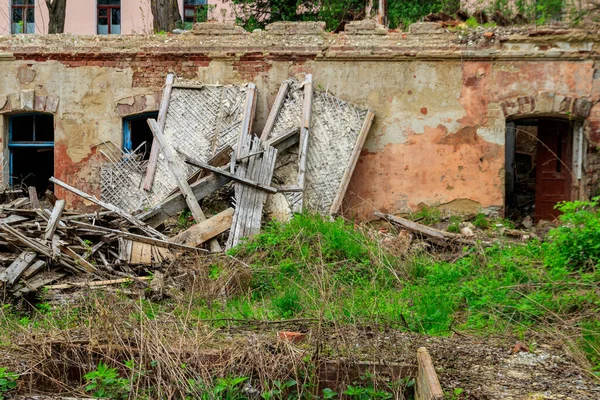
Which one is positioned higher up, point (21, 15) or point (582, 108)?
point (21, 15)

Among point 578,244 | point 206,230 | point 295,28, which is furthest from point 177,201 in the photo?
point 578,244

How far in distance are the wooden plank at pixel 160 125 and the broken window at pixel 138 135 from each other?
2.15 feet

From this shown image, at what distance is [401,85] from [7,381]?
8.48m

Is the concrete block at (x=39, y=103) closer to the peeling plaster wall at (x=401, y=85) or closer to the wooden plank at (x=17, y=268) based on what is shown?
the peeling plaster wall at (x=401, y=85)

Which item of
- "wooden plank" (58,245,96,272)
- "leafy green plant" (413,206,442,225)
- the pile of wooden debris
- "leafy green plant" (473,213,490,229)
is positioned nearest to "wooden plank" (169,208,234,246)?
the pile of wooden debris

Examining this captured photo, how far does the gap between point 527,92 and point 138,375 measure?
880cm

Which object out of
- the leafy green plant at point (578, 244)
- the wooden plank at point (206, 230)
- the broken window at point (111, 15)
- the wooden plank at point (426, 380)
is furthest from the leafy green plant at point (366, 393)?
the broken window at point (111, 15)

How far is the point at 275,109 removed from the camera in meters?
12.1

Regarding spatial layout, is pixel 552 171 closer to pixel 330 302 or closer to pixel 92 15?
pixel 330 302

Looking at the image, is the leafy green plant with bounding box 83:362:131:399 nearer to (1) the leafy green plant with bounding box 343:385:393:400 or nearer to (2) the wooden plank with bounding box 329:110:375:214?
(1) the leafy green plant with bounding box 343:385:393:400

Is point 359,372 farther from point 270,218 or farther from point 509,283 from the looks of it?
point 270,218

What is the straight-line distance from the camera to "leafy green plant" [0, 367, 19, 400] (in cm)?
545

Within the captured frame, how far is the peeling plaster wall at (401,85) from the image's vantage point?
40.4 ft

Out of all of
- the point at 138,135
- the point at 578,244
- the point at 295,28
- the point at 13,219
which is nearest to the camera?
the point at 578,244
